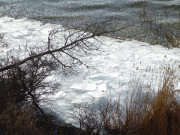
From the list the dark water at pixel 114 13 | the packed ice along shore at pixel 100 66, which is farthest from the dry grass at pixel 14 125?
the dark water at pixel 114 13

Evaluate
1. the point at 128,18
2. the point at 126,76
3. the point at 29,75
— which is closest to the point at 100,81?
the point at 126,76

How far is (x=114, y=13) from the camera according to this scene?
10.1 m

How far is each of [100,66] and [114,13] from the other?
492cm

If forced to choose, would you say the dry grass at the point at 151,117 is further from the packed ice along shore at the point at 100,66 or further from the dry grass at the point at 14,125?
the dry grass at the point at 14,125

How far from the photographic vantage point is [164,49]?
6.76 m

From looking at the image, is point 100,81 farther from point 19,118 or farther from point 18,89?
point 19,118

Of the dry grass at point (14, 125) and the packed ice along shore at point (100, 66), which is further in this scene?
the packed ice along shore at point (100, 66)

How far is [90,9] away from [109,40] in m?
3.82

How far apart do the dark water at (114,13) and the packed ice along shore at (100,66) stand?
33.1 inches

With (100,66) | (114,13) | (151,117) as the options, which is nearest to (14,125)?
(151,117)

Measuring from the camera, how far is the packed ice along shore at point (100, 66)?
4.36m

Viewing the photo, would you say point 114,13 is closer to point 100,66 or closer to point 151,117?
point 100,66

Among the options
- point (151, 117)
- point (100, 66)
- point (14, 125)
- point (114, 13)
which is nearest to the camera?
A: point (14, 125)

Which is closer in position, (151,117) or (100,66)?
(151,117)
